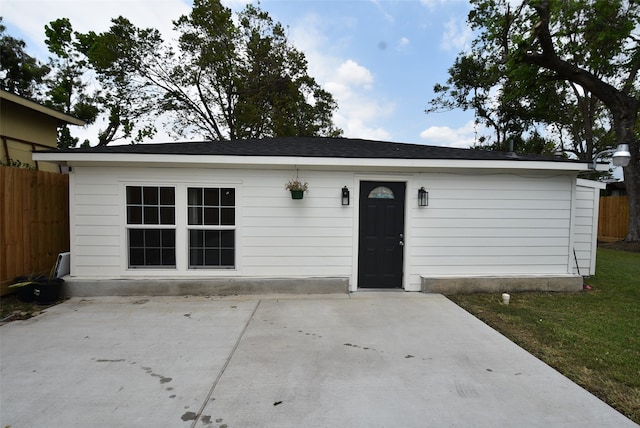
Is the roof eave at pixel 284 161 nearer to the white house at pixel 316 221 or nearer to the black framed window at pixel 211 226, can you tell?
the white house at pixel 316 221

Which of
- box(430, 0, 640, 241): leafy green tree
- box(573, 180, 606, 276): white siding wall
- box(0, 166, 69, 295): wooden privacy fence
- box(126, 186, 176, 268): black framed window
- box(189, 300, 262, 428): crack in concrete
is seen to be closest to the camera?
box(189, 300, 262, 428): crack in concrete

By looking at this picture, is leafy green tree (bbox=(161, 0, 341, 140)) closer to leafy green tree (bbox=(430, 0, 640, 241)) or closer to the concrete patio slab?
leafy green tree (bbox=(430, 0, 640, 241))

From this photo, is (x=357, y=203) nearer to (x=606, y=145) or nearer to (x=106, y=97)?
(x=106, y=97)

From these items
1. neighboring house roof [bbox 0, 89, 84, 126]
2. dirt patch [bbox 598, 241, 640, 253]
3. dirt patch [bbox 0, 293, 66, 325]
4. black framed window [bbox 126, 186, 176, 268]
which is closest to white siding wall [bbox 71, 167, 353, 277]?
black framed window [bbox 126, 186, 176, 268]

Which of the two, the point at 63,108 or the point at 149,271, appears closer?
the point at 149,271

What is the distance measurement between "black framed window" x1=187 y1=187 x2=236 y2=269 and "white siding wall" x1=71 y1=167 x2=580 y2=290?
0.42 ft

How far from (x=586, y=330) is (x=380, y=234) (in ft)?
9.62

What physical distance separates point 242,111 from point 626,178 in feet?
56.8

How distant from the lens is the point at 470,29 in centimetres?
1534

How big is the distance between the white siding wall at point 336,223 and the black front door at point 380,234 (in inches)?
5.6

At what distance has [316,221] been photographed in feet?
17.4

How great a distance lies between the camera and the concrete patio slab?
86.9 inches

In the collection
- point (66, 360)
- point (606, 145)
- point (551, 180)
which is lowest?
point (66, 360)

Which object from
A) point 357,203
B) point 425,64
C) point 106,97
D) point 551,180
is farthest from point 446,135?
point 106,97
